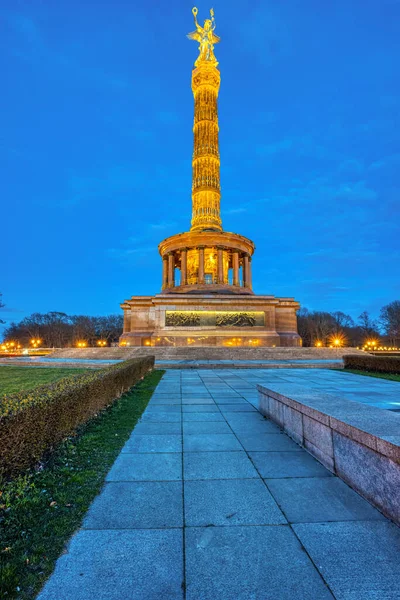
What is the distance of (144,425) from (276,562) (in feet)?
13.9

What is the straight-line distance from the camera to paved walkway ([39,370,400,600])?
2.15m

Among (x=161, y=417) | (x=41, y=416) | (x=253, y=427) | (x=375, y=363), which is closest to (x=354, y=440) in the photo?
(x=253, y=427)

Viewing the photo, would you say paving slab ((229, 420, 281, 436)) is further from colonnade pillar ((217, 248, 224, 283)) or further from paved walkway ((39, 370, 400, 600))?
colonnade pillar ((217, 248, 224, 283))

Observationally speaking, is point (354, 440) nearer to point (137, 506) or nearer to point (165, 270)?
point (137, 506)

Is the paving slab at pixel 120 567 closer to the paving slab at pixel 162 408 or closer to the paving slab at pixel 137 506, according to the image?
the paving slab at pixel 137 506

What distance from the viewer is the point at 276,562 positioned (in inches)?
93.7

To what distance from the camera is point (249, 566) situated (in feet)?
7.67

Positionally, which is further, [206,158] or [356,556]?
[206,158]

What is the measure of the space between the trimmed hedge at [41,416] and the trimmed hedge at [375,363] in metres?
13.1

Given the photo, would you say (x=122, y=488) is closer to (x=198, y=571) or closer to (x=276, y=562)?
(x=198, y=571)

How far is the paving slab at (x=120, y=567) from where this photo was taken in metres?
2.10

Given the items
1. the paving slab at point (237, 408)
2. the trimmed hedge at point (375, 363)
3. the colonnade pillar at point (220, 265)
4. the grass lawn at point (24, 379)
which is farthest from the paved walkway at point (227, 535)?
the colonnade pillar at point (220, 265)

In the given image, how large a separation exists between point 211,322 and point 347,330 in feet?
217

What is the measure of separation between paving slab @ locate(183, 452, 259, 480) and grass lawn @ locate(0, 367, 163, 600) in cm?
107
